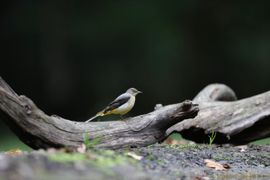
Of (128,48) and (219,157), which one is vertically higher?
(128,48)

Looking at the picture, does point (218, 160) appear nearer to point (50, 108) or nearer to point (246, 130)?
point (246, 130)

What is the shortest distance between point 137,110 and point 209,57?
276cm

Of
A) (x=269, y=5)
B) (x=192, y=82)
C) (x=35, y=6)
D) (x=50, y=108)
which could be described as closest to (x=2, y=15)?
(x=35, y=6)

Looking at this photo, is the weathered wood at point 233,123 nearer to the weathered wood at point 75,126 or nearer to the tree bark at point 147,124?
the tree bark at point 147,124

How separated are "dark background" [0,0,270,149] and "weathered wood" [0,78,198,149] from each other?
1231cm

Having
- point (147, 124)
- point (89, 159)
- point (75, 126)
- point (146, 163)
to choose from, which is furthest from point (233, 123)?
point (89, 159)

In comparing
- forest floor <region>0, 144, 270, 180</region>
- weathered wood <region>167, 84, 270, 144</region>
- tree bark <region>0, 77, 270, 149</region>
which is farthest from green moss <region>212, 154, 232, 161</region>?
weathered wood <region>167, 84, 270, 144</region>

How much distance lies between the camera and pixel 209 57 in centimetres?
1986

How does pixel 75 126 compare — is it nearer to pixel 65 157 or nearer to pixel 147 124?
pixel 147 124

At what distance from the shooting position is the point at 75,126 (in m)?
6.36

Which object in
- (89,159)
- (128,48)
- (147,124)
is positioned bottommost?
(89,159)

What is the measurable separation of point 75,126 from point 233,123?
2492 mm

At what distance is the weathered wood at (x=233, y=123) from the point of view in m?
8.05

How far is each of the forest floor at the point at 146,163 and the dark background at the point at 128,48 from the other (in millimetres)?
11572
